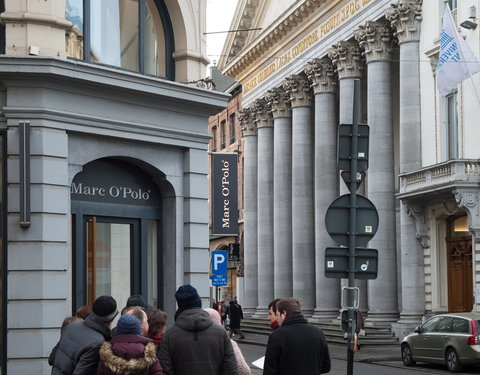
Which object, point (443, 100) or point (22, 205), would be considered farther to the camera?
point (443, 100)

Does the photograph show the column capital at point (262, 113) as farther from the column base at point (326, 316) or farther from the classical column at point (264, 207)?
the column base at point (326, 316)

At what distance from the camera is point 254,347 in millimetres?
43594

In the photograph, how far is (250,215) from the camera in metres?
63.5

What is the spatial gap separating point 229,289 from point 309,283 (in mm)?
22623

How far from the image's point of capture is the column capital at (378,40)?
44344 millimetres

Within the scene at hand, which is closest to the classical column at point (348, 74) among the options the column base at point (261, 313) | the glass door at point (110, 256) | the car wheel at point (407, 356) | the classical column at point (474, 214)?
the classical column at point (474, 214)

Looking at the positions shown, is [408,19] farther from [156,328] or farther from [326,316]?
[156,328]

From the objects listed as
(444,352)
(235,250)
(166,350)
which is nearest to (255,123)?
(235,250)

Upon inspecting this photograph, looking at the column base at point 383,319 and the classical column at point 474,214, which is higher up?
the classical column at point 474,214

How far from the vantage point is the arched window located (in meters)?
17.0

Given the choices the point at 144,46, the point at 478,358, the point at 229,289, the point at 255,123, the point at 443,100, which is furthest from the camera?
the point at 229,289

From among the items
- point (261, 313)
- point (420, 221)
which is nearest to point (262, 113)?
point (261, 313)

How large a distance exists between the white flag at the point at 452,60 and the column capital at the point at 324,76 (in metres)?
15.6

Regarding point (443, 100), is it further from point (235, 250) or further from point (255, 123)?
point (255, 123)
